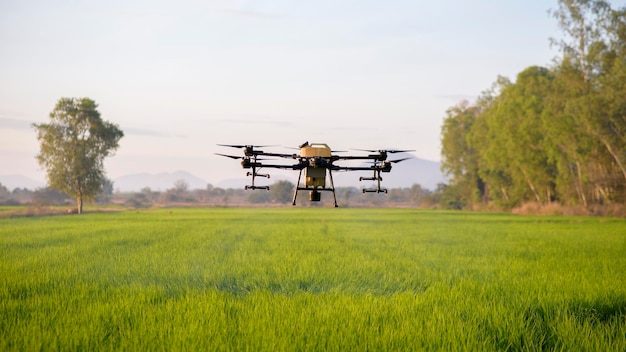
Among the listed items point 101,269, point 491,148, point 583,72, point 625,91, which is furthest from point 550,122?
point 101,269

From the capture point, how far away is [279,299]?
1167 centimetres

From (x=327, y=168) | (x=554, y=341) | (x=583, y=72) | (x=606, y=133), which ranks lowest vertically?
(x=554, y=341)

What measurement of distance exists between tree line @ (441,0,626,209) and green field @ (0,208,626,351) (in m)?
28.6

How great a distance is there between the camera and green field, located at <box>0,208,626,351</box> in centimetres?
884

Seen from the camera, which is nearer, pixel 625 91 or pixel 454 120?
pixel 625 91

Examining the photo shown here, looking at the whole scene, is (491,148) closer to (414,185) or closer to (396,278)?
(414,185)

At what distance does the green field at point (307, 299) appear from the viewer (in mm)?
8836

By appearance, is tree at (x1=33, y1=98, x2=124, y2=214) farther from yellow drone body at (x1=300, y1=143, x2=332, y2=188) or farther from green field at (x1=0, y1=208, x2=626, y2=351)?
yellow drone body at (x1=300, y1=143, x2=332, y2=188)

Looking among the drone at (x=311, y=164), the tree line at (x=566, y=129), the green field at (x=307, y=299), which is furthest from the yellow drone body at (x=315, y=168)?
the tree line at (x=566, y=129)

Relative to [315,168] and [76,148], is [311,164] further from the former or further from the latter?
[76,148]

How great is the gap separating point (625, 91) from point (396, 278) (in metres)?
37.2

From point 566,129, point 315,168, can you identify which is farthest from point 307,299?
point 566,129

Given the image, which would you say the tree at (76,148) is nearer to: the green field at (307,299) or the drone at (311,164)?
the green field at (307,299)

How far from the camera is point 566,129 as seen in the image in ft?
164
